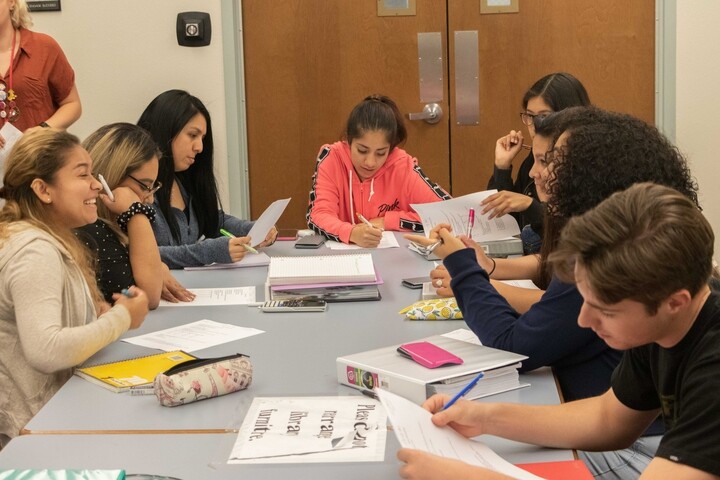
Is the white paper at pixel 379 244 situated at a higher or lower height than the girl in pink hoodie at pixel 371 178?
lower

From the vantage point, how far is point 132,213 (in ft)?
8.09

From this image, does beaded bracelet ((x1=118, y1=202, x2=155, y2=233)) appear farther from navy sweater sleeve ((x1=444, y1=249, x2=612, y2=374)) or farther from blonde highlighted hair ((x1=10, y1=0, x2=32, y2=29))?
blonde highlighted hair ((x1=10, y1=0, x2=32, y2=29))

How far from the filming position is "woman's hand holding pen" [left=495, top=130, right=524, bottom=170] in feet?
11.6

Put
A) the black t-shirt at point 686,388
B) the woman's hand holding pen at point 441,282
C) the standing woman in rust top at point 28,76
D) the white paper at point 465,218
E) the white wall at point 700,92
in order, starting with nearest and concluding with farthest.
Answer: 1. the black t-shirt at point 686,388
2. the woman's hand holding pen at point 441,282
3. the white paper at point 465,218
4. the standing woman in rust top at point 28,76
5. the white wall at point 700,92

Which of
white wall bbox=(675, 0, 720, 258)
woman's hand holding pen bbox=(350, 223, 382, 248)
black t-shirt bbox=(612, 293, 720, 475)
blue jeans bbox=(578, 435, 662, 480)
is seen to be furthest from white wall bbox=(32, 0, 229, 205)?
black t-shirt bbox=(612, 293, 720, 475)

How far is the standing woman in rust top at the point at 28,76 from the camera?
3.49 meters

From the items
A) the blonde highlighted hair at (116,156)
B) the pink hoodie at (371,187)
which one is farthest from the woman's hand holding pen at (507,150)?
the blonde highlighted hair at (116,156)

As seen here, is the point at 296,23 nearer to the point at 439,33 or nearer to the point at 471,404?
the point at 439,33

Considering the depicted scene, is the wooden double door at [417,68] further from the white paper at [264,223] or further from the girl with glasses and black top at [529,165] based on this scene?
the white paper at [264,223]

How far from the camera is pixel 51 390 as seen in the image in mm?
1896

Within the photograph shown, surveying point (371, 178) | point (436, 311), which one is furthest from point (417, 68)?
point (436, 311)

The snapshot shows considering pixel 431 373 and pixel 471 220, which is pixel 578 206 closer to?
pixel 431 373

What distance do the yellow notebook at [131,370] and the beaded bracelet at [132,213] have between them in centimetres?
70

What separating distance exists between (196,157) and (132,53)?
1.29m
